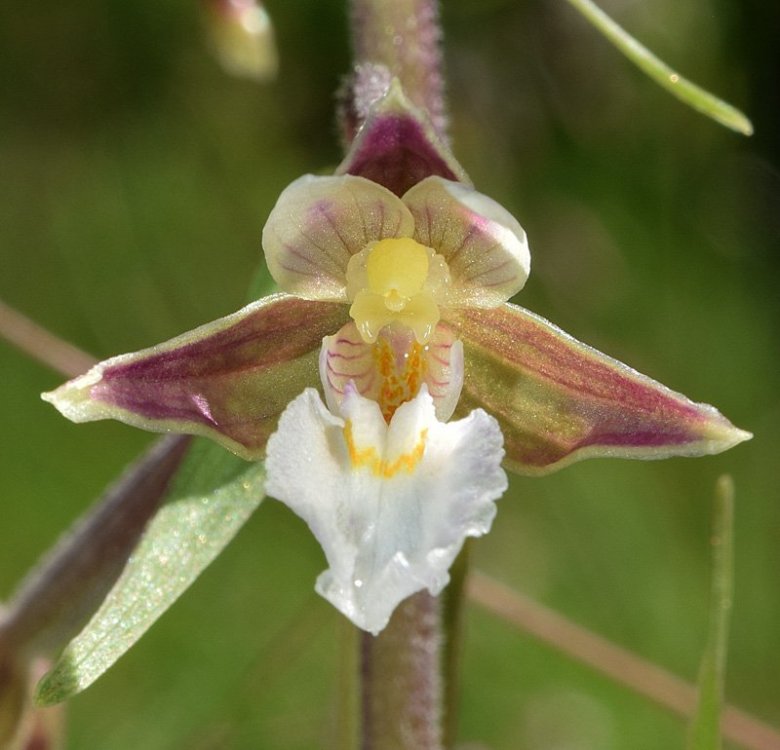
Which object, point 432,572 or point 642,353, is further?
point 642,353

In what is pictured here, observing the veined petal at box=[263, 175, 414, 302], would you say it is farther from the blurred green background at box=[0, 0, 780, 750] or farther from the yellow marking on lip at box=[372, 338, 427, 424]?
the blurred green background at box=[0, 0, 780, 750]

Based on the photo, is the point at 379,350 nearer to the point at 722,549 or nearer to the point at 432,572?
the point at 432,572

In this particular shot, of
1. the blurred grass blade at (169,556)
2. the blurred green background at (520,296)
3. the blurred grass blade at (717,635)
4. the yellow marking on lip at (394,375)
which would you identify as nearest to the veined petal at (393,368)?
the yellow marking on lip at (394,375)

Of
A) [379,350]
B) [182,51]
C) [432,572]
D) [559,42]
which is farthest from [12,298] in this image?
[432,572]

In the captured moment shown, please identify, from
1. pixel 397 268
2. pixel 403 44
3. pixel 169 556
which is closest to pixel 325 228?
pixel 397 268

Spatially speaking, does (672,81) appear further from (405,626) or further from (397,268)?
(405,626)

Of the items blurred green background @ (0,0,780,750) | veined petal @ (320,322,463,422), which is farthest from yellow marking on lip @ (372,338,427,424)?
blurred green background @ (0,0,780,750)
